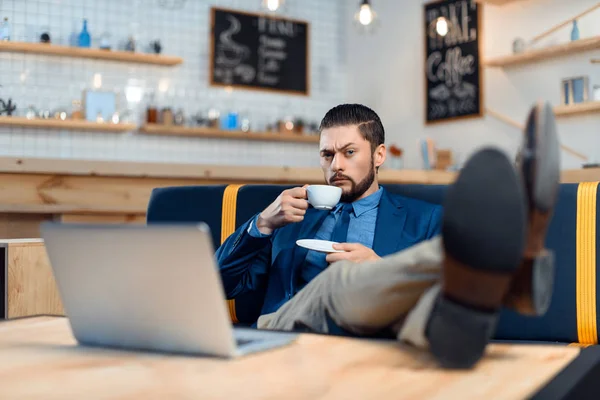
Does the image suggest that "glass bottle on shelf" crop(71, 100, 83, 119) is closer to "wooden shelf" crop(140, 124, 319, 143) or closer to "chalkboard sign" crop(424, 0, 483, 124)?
"wooden shelf" crop(140, 124, 319, 143)

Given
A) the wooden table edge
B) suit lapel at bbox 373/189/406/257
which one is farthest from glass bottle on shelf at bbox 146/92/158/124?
the wooden table edge

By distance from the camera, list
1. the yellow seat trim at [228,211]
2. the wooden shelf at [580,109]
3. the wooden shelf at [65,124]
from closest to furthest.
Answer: the yellow seat trim at [228,211]
the wooden shelf at [580,109]
the wooden shelf at [65,124]

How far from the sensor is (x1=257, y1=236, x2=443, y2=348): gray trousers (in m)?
0.81

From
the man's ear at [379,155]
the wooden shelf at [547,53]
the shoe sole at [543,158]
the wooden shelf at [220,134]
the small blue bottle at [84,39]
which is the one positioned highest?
the small blue bottle at [84,39]

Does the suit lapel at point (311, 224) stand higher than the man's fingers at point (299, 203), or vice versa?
the man's fingers at point (299, 203)

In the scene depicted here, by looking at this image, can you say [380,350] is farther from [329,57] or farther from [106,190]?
[329,57]

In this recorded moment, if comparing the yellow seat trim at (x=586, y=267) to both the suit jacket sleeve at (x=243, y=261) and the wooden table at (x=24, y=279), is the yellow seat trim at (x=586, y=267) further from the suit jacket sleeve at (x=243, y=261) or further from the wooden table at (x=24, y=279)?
the wooden table at (x=24, y=279)

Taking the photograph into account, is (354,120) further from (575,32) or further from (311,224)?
(575,32)

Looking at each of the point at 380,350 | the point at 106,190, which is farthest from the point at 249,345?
the point at 106,190

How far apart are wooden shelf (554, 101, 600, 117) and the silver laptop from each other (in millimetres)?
3999

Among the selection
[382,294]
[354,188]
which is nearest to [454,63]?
[354,188]

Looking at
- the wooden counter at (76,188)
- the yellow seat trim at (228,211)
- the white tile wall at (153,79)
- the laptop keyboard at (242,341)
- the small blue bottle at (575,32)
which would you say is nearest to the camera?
the laptop keyboard at (242,341)

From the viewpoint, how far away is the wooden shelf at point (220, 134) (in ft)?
18.2

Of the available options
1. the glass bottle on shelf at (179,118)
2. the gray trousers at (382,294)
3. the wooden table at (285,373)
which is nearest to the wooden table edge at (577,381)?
the wooden table at (285,373)
